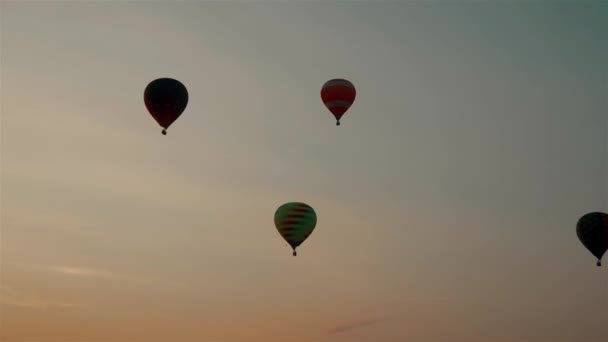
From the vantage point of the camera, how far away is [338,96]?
71938 millimetres

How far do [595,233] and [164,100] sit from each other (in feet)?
132

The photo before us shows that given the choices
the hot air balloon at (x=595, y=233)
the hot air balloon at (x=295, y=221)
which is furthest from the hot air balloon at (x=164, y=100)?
the hot air balloon at (x=595, y=233)

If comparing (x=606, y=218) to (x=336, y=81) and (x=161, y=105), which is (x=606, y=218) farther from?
(x=161, y=105)

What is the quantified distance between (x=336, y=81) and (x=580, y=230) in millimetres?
26334

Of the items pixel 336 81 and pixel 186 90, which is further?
pixel 336 81

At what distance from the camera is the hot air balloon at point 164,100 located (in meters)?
63.5

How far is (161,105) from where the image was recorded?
209 feet

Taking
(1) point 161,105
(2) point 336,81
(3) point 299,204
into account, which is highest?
(2) point 336,81

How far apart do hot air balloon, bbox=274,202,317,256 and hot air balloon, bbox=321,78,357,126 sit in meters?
8.62

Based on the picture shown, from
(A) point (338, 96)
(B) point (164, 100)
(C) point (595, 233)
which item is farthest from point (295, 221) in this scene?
(C) point (595, 233)

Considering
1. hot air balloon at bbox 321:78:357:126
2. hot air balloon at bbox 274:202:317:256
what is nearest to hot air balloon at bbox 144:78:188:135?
hot air balloon at bbox 274:202:317:256

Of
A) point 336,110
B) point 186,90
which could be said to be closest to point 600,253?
point 336,110

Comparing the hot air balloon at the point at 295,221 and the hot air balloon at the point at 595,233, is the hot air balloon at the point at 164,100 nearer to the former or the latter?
the hot air balloon at the point at 295,221

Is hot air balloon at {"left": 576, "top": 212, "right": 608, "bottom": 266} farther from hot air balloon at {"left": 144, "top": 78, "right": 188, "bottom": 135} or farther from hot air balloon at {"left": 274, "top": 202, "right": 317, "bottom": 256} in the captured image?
hot air balloon at {"left": 144, "top": 78, "right": 188, "bottom": 135}
